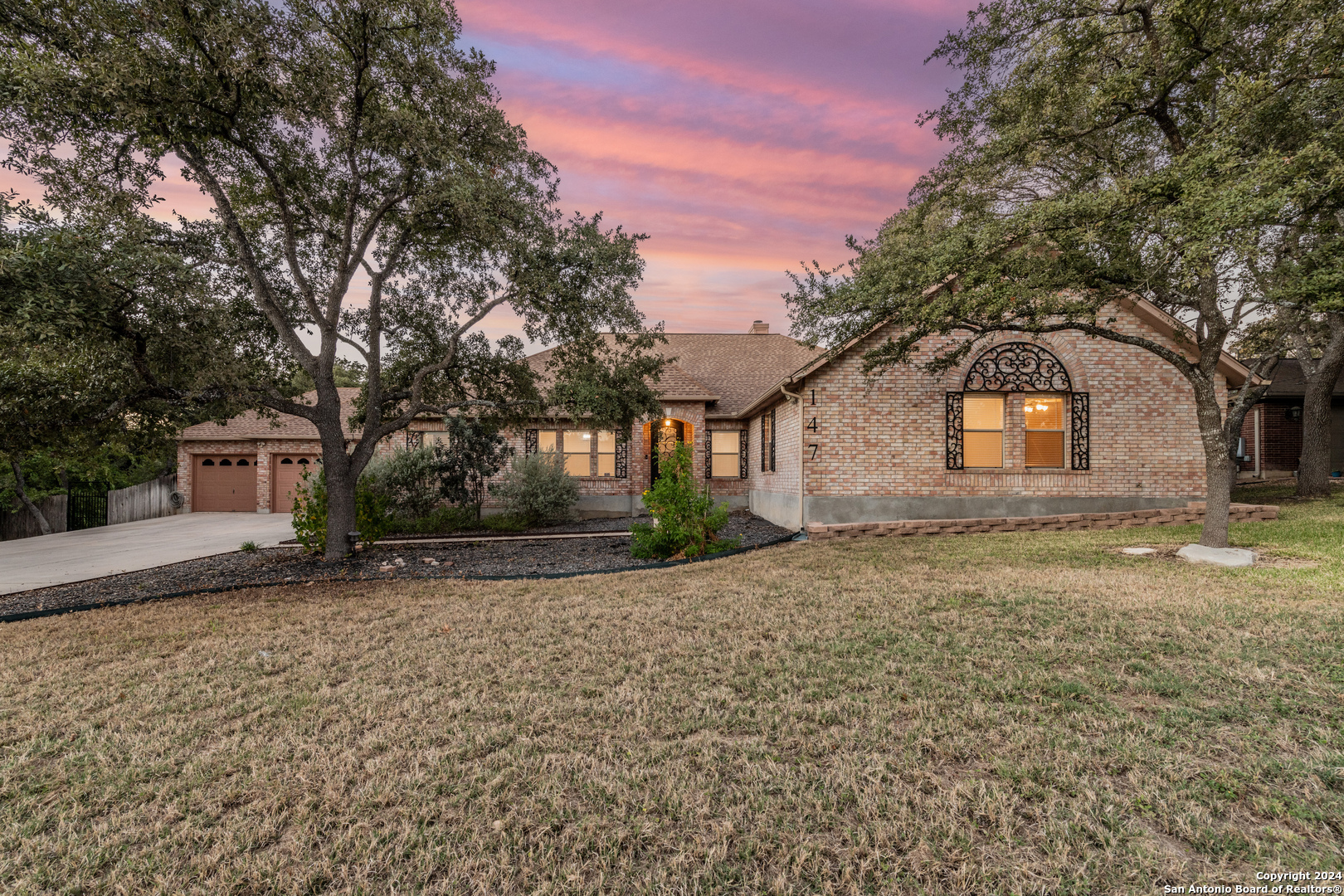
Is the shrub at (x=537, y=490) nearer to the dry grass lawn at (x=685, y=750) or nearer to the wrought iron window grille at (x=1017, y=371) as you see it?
the dry grass lawn at (x=685, y=750)

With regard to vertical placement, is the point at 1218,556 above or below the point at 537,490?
below

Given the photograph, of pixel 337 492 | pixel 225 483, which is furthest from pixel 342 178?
pixel 225 483

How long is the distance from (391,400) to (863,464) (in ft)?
32.1

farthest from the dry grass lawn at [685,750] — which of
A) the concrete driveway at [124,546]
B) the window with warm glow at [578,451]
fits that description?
the window with warm glow at [578,451]

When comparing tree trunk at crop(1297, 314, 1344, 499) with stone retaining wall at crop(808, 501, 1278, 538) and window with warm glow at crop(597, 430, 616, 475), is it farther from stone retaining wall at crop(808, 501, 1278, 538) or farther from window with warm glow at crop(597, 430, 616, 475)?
window with warm glow at crop(597, 430, 616, 475)

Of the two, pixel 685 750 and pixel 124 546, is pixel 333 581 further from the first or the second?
pixel 124 546

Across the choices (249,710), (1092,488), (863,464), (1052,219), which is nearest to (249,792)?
(249,710)

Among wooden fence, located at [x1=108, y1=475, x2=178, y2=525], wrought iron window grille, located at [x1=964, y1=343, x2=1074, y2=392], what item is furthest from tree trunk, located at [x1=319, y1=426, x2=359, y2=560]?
wooden fence, located at [x1=108, y1=475, x2=178, y2=525]

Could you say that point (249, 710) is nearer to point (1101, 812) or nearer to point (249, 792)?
point (249, 792)

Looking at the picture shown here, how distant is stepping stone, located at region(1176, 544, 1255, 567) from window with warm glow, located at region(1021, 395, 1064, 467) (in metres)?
3.86

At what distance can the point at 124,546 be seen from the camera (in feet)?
39.3

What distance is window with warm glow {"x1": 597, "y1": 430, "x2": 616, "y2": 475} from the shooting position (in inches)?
665

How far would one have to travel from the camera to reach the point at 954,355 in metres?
10.1

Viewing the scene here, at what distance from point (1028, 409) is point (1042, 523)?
8.12ft
